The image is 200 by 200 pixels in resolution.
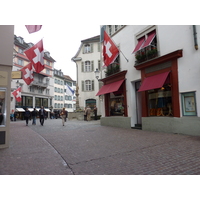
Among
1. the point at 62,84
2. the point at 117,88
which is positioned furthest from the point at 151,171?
the point at 62,84

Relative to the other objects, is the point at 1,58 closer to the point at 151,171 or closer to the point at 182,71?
the point at 151,171

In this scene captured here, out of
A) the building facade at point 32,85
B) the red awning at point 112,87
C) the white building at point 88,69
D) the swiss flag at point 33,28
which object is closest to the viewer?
the swiss flag at point 33,28

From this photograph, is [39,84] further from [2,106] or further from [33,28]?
[2,106]

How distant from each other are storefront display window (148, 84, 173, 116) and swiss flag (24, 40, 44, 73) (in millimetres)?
7085

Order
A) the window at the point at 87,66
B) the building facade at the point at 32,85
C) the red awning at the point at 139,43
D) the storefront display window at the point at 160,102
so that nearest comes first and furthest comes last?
1. the storefront display window at the point at 160,102
2. the red awning at the point at 139,43
3. the window at the point at 87,66
4. the building facade at the point at 32,85

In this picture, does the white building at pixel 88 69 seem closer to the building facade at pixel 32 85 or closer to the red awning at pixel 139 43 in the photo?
the building facade at pixel 32 85

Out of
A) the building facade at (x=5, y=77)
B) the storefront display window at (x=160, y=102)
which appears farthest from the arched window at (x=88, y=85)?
the building facade at (x=5, y=77)

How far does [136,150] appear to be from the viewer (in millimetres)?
6113

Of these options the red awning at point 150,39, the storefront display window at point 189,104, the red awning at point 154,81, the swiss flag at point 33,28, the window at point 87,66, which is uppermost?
the window at point 87,66

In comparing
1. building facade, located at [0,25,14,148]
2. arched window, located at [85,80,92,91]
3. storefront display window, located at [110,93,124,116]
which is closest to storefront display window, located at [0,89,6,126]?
Result: building facade, located at [0,25,14,148]

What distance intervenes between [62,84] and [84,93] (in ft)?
123

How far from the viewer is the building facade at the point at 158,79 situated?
330 inches

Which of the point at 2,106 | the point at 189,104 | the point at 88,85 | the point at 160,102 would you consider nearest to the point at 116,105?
the point at 160,102

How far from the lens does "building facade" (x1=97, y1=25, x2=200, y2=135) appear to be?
8391 millimetres
